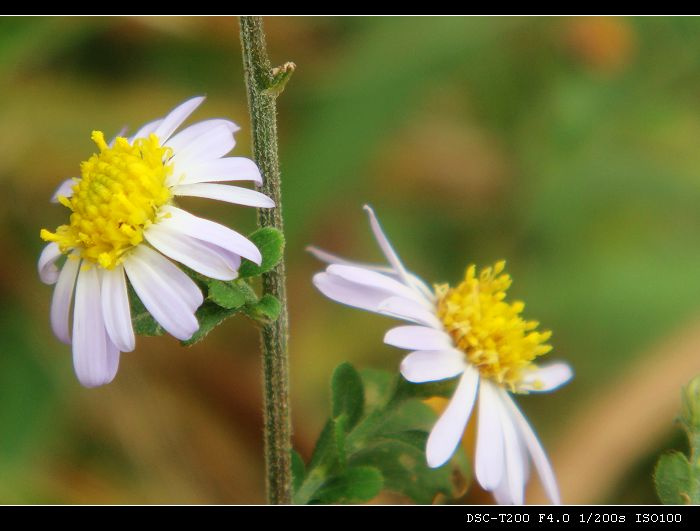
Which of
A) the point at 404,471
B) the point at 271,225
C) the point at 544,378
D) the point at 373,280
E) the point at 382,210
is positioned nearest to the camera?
the point at 271,225

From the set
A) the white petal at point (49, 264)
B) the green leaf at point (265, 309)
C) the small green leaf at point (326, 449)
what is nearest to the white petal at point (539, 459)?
the small green leaf at point (326, 449)

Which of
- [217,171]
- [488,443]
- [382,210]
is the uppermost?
[382,210]

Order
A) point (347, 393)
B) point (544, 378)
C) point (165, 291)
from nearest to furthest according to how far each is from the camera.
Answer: point (165, 291)
point (347, 393)
point (544, 378)

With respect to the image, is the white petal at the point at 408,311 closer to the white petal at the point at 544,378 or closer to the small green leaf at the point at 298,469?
the white petal at the point at 544,378

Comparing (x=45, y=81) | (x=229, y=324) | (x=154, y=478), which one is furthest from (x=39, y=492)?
(x=45, y=81)

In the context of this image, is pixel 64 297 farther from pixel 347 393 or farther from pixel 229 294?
pixel 347 393

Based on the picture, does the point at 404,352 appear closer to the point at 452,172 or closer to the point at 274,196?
the point at 452,172

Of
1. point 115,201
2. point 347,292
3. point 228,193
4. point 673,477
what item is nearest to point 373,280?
point 347,292
